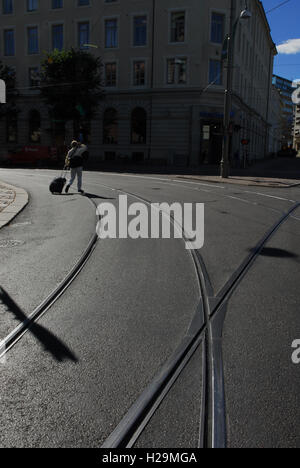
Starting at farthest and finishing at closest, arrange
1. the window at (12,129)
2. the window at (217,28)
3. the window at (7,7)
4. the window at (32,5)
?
the window at (12,129)
the window at (7,7)
the window at (32,5)
the window at (217,28)

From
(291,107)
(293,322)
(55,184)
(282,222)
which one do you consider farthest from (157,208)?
(291,107)

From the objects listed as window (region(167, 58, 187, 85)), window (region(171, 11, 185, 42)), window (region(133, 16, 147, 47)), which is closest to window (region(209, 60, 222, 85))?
window (region(167, 58, 187, 85))

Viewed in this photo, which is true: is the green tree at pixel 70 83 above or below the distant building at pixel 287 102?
below

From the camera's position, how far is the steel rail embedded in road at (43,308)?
3900mm

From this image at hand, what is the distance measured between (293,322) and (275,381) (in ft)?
4.04

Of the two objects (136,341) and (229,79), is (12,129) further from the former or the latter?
(136,341)

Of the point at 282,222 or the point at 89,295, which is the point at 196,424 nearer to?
the point at 89,295

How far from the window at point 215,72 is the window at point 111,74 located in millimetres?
Result: 8687

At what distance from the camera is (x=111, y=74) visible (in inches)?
1618

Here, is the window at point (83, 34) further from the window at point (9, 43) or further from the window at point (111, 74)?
the window at point (9, 43)

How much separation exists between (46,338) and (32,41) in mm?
45734

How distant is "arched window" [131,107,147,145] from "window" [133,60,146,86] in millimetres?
2223

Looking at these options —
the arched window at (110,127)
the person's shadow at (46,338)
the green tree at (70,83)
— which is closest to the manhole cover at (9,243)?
the person's shadow at (46,338)

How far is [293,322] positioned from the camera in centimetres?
443
